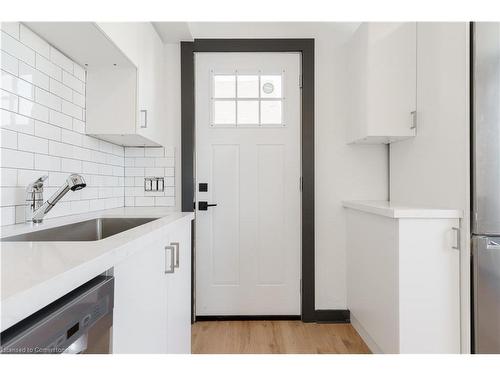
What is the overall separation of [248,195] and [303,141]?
59 centimetres

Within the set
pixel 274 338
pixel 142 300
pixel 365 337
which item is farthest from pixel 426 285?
pixel 142 300

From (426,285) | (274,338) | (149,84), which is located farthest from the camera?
(274,338)

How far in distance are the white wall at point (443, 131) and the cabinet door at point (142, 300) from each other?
1457mm

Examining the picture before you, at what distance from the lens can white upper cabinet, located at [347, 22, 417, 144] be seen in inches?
79.0

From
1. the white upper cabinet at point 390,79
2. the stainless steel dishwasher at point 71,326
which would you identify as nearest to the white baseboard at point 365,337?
the white upper cabinet at point 390,79

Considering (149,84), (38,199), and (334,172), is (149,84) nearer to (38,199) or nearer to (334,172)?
(38,199)

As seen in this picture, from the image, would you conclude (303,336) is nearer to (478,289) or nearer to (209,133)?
(478,289)

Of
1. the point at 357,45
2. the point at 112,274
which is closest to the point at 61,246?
the point at 112,274

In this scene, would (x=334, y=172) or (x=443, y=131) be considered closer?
(x=443, y=131)

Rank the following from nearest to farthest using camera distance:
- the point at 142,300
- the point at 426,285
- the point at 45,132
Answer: the point at 142,300, the point at 45,132, the point at 426,285

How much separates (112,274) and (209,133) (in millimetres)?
1767

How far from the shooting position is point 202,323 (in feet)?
7.79

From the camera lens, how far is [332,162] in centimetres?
244

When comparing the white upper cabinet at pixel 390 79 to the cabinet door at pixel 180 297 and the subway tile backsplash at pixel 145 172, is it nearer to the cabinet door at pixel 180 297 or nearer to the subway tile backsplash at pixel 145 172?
the cabinet door at pixel 180 297
